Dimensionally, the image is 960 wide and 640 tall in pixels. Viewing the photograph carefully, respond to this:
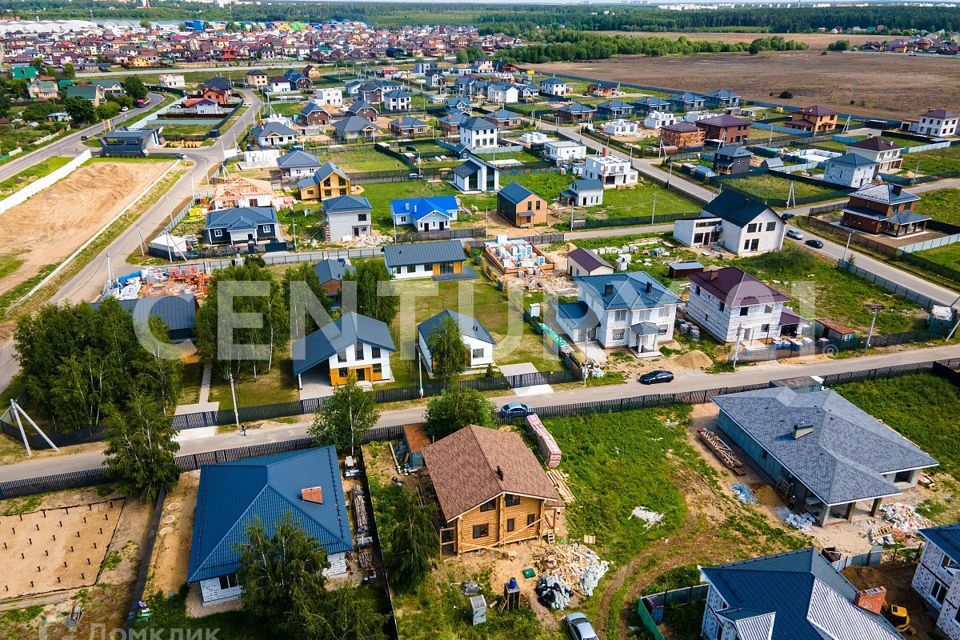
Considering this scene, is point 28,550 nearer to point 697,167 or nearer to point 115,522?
point 115,522

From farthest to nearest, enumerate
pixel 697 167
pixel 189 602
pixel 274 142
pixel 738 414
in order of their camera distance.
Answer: pixel 274 142 < pixel 697 167 < pixel 738 414 < pixel 189 602

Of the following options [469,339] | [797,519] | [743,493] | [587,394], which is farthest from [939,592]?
[469,339]

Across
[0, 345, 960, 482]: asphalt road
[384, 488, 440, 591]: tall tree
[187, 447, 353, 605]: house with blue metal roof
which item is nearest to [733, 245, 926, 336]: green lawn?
[0, 345, 960, 482]: asphalt road

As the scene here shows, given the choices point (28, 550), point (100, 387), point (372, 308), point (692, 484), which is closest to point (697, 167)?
point (372, 308)

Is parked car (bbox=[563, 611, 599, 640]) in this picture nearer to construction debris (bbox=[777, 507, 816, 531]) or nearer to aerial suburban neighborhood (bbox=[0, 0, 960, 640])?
aerial suburban neighborhood (bbox=[0, 0, 960, 640])

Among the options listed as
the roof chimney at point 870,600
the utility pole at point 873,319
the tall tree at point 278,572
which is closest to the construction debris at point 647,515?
the roof chimney at point 870,600
